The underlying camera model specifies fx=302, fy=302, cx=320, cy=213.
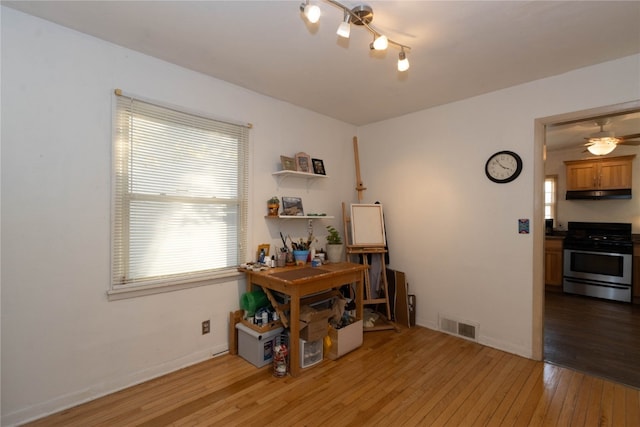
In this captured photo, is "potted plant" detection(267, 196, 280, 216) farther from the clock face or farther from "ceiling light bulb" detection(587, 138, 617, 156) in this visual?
"ceiling light bulb" detection(587, 138, 617, 156)

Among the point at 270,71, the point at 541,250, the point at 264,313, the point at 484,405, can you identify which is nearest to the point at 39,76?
the point at 270,71

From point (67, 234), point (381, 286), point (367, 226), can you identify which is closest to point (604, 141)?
point (367, 226)

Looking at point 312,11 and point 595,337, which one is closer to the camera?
point 312,11

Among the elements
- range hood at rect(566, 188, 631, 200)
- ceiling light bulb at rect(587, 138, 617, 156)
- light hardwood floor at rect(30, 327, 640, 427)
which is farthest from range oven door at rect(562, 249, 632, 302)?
light hardwood floor at rect(30, 327, 640, 427)

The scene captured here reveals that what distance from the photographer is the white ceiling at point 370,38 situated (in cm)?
182

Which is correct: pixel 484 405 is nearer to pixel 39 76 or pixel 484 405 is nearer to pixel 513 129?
pixel 513 129

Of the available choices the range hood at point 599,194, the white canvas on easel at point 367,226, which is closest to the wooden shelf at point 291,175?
the white canvas on easel at point 367,226

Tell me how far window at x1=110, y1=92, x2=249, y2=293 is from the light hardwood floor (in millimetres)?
803

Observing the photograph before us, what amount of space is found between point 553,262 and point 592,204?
1262 mm

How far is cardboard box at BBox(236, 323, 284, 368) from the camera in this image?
8.47 ft

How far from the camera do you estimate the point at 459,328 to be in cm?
324

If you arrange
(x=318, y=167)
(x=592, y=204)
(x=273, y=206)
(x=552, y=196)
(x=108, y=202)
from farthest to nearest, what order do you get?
(x=552, y=196) → (x=592, y=204) → (x=318, y=167) → (x=273, y=206) → (x=108, y=202)

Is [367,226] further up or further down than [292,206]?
further down

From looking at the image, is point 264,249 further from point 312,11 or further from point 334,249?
point 312,11
